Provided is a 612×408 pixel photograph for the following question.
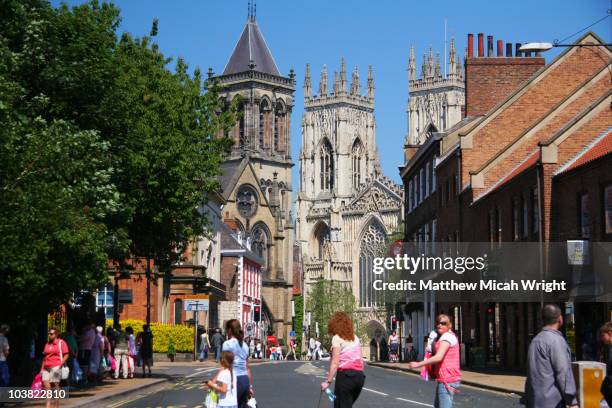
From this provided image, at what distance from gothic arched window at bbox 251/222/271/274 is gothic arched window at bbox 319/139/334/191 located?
126 ft

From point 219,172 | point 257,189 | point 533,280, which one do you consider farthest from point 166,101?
point 257,189

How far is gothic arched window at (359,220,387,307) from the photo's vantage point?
13725cm

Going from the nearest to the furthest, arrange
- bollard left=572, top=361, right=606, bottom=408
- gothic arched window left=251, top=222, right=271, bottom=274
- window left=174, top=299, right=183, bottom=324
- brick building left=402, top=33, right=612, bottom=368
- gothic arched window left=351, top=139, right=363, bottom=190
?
bollard left=572, top=361, right=606, bottom=408 < brick building left=402, top=33, right=612, bottom=368 < window left=174, top=299, right=183, bottom=324 < gothic arched window left=251, top=222, right=271, bottom=274 < gothic arched window left=351, top=139, right=363, bottom=190

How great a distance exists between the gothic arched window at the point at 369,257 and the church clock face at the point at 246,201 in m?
26.8

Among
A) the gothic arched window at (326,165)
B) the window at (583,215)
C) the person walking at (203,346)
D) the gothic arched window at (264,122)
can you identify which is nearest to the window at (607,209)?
the window at (583,215)

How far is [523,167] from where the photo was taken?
4125 cm

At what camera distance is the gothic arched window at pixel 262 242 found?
11369 centimetres

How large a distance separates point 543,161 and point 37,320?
16.3m

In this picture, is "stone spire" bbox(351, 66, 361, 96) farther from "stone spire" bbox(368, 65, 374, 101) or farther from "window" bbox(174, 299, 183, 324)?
"window" bbox(174, 299, 183, 324)

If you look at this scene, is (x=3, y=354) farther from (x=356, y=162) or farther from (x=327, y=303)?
(x=356, y=162)

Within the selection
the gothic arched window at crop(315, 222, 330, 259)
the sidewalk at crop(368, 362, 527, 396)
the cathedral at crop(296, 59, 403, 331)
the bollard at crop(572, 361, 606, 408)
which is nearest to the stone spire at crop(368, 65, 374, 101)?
the cathedral at crop(296, 59, 403, 331)

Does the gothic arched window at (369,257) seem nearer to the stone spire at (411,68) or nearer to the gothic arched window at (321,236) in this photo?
the gothic arched window at (321,236)

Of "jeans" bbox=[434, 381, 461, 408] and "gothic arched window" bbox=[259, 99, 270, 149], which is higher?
"gothic arched window" bbox=[259, 99, 270, 149]

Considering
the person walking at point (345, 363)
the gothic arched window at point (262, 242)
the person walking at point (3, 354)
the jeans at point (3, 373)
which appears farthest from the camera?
the gothic arched window at point (262, 242)
